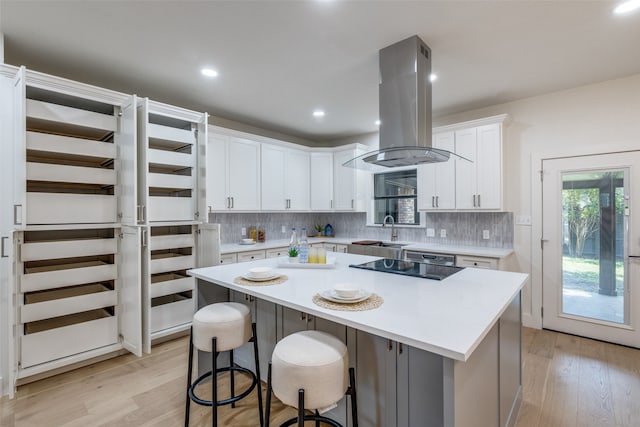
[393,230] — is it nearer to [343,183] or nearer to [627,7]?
[343,183]

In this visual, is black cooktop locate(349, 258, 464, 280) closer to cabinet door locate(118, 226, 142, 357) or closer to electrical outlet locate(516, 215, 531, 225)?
cabinet door locate(118, 226, 142, 357)

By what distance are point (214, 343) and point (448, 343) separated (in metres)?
1.28

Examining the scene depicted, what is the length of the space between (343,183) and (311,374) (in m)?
3.90

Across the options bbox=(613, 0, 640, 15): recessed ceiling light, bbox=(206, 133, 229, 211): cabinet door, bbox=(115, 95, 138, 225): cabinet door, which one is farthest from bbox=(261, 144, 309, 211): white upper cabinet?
bbox=(613, 0, 640, 15): recessed ceiling light

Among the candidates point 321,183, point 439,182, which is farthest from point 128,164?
point 439,182

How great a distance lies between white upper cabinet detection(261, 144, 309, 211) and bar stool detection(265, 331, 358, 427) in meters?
3.19

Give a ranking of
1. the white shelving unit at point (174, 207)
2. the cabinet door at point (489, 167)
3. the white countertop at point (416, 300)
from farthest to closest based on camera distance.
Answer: the cabinet door at point (489, 167) → the white shelving unit at point (174, 207) → the white countertop at point (416, 300)

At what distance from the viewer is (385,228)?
16.1 ft

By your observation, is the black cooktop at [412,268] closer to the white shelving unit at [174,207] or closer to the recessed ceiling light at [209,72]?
the white shelving unit at [174,207]

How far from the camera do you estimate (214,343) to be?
68.9 inches

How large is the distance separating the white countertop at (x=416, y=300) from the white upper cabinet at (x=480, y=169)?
1796 mm

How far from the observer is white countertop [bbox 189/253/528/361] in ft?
3.72

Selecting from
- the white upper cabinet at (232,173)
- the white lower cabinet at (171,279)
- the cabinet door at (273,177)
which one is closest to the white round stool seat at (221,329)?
the white lower cabinet at (171,279)

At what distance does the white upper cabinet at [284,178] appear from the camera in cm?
448
